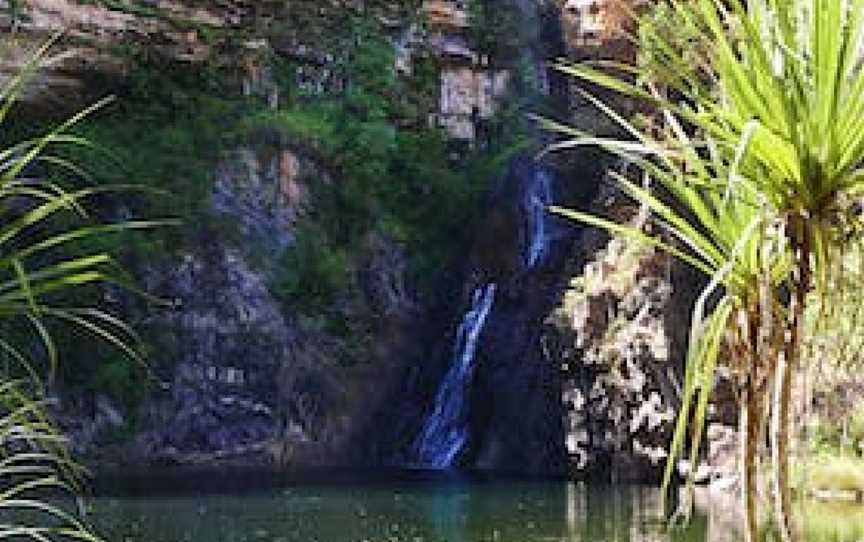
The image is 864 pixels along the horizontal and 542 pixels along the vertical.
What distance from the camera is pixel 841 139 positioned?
2.50 m

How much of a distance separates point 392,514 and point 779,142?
54.3 ft

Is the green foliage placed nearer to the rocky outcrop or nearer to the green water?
the rocky outcrop

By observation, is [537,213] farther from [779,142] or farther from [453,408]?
[779,142]

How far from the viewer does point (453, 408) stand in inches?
1096

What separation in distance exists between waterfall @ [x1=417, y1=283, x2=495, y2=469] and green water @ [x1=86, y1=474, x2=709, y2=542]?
12.8 feet

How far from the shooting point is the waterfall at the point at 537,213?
28.7 meters

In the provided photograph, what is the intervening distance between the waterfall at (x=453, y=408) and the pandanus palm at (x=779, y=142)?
24.7 meters

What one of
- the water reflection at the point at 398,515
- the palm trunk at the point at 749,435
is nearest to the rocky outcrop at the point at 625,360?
the water reflection at the point at 398,515

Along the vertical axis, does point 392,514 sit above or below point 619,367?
below

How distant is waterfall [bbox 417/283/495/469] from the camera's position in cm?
2758

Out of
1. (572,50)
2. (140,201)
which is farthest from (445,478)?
(572,50)

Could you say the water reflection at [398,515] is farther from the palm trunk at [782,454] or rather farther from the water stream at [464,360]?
the palm trunk at [782,454]

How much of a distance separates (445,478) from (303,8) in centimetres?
1152

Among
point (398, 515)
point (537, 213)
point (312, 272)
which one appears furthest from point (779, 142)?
point (537, 213)
